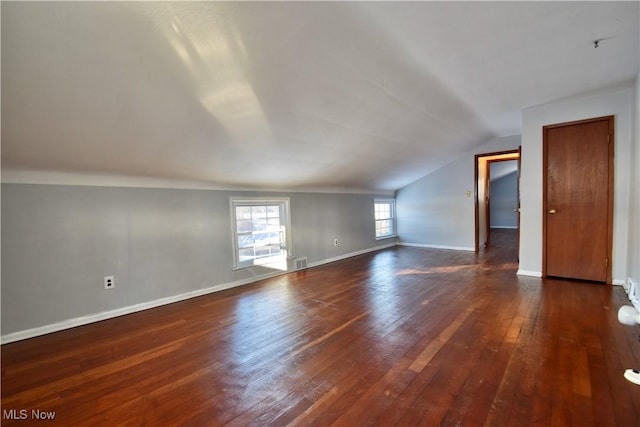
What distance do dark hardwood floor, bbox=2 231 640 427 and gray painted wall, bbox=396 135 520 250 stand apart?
298cm

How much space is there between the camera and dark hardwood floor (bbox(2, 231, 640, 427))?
1.56 metres

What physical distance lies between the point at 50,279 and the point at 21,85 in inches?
71.7

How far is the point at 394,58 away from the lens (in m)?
2.52

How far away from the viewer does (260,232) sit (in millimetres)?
4617

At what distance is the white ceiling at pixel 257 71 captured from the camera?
5.67 ft

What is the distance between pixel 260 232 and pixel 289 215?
606 mm

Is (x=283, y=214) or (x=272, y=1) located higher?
(x=272, y=1)

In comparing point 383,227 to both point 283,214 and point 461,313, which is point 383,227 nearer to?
point 283,214

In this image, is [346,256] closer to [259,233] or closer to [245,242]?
[259,233]

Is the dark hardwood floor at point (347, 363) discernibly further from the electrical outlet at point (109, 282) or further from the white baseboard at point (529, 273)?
the white baseboard at point (529, 273)

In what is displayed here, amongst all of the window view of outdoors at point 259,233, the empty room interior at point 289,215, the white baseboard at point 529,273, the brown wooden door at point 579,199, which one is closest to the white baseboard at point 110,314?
the empty room interior at point 289,215

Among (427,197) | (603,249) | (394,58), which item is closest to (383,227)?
(427,197)

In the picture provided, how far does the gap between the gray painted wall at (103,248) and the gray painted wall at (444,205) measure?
4.30 metres

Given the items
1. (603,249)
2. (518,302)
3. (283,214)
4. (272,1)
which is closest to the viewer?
(272,1)
